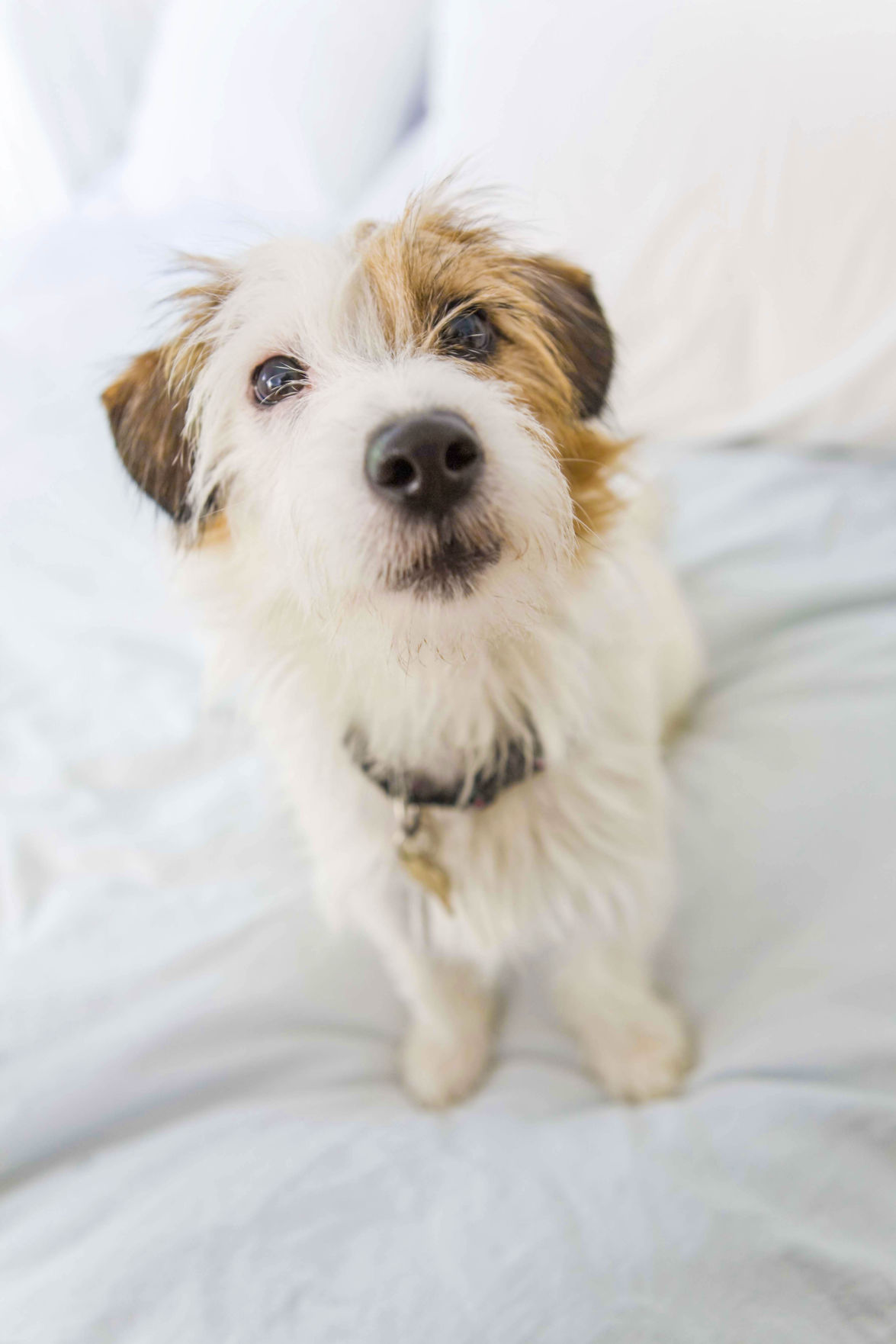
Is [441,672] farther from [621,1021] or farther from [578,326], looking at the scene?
[621,1021]

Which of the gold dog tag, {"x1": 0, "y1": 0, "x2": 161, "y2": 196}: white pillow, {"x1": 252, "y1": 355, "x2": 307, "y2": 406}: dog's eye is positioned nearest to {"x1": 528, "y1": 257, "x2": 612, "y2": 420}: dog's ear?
{"x1": 252, "y1": 355, "x2": 307, "y2": 406}: dog's eye

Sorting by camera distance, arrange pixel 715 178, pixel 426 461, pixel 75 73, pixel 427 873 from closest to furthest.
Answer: pixel 426 461, pixel 427 873, pixel 715 178, pixel 75 73

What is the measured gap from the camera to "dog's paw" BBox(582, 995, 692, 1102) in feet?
3.56

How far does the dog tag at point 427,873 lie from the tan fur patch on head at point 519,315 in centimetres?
48

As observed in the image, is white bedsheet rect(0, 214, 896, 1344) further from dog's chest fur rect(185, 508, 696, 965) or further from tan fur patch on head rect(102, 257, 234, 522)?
tan fur patch on head rect(102, 257, 234, 522)

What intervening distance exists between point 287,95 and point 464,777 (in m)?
2.61

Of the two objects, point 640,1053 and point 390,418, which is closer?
point 390,418

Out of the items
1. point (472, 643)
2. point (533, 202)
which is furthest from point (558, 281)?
point (533, 202)

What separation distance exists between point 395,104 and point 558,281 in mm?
2178

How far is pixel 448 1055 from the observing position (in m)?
1.17

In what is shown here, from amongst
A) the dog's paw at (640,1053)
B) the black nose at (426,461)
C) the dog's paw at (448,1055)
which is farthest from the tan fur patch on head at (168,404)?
the dog's paw at (640,1053)

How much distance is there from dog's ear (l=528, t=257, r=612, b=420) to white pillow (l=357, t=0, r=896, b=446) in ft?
1.98

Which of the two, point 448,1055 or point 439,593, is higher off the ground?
point 439,593

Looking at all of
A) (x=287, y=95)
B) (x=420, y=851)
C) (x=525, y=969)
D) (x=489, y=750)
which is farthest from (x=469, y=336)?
(x=287, y=95)
